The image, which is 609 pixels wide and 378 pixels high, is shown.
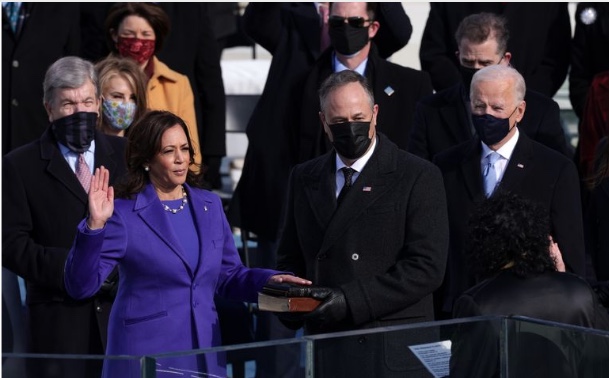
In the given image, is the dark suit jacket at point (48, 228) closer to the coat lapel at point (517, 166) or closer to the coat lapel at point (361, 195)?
the coat lapel at point (361, 195)

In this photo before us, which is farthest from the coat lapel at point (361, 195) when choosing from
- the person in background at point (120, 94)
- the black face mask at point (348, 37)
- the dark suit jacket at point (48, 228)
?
the person in background at point (120, 94)

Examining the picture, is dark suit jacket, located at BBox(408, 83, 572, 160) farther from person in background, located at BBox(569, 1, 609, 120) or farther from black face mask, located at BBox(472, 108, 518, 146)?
person in background, located at BBox(569, 1, 609, 120)

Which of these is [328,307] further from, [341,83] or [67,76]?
[67,76]

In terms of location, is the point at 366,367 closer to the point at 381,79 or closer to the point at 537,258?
the point at 537,258

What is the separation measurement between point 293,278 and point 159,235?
50cm

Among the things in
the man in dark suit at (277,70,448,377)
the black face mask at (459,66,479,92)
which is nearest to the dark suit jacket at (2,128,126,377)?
the man in dark suit at (277,70,448,377)

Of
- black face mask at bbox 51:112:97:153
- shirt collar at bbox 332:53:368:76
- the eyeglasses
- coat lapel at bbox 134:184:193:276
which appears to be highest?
the eyeglasses

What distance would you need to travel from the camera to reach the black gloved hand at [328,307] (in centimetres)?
482

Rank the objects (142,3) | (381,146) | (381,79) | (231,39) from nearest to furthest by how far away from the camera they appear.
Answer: (381,146), (381,79), (142,3), (231,39)

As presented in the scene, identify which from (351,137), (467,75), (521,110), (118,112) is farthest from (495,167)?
(118,112)

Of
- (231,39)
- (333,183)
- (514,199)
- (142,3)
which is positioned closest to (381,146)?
(333,183)

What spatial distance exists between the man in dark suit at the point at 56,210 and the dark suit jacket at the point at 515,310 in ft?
5.90

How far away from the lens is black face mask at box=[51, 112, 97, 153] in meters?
5.81

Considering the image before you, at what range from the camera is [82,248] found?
4.63 metres
